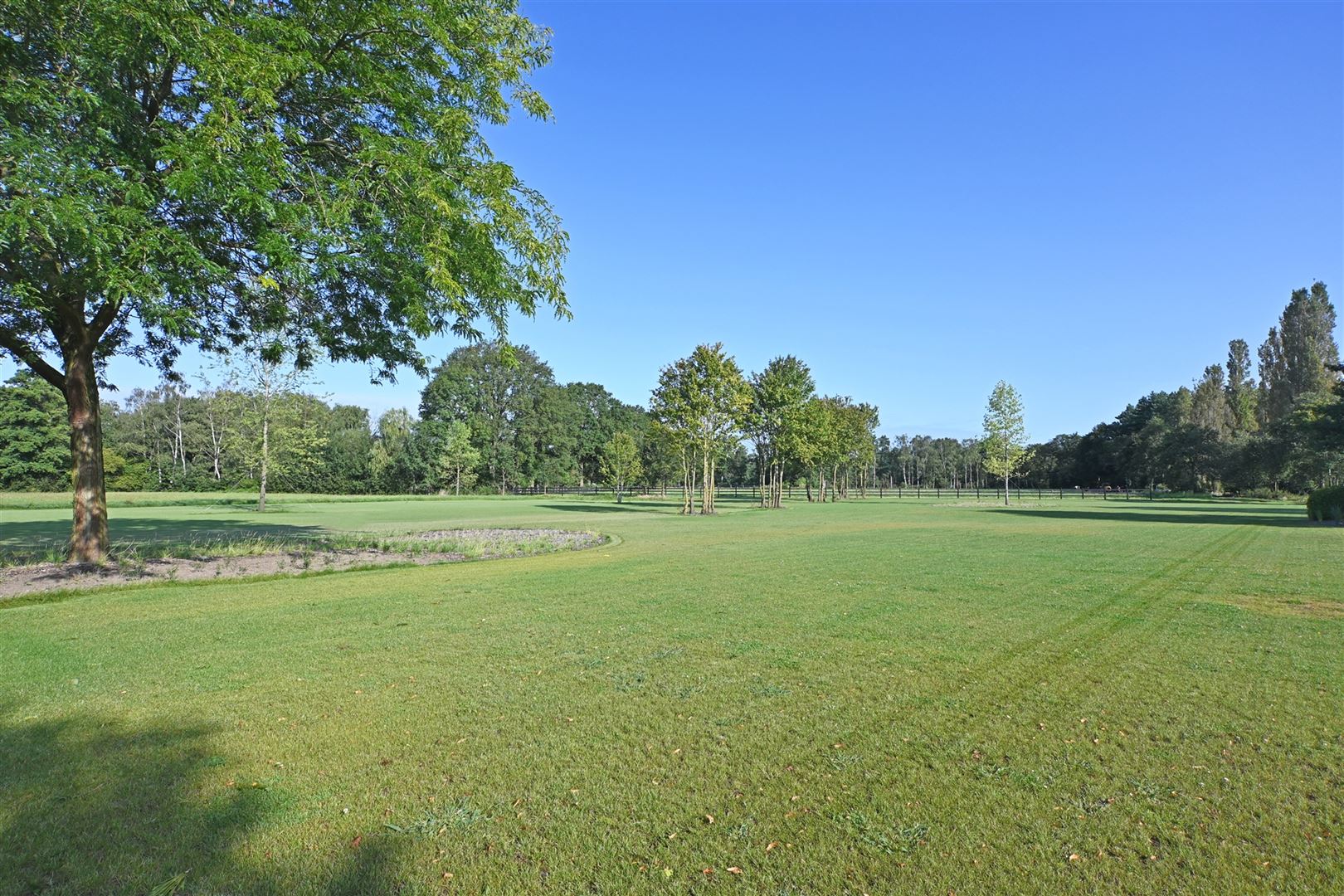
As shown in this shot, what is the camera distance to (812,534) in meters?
23.7

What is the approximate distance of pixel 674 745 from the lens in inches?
182

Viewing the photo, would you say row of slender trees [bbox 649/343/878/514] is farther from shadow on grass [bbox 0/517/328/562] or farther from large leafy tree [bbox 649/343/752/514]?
shadow on grass [bbox 0/517/328/562]

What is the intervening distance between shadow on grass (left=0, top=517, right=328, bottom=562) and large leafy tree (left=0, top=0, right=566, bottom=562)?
12.2ft

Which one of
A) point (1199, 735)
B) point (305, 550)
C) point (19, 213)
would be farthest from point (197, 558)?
point (1199, 735)

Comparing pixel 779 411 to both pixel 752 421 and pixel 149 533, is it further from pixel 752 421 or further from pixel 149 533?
pixel 149 533

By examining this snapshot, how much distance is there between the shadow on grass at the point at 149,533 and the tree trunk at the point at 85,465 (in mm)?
1584

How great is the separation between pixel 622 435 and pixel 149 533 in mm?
56631

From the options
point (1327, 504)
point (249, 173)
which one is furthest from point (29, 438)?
point (1327, 504)

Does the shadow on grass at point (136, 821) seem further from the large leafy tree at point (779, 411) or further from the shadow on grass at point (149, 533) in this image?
the large leafy tree at point (779, 411)

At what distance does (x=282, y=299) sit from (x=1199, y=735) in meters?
15.6

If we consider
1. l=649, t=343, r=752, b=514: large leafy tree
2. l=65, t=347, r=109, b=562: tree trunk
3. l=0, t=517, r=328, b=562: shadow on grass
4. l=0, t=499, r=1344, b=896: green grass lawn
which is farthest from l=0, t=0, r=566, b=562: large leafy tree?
l=649, t=343, r=752, b=514: large leafy tree

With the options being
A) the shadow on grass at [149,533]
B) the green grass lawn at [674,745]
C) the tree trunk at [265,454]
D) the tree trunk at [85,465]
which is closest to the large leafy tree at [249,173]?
the tree trunk at [85,465]

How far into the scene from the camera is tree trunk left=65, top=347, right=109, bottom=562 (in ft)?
43.6

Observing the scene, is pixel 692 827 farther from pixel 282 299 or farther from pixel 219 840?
pixel 282 299
